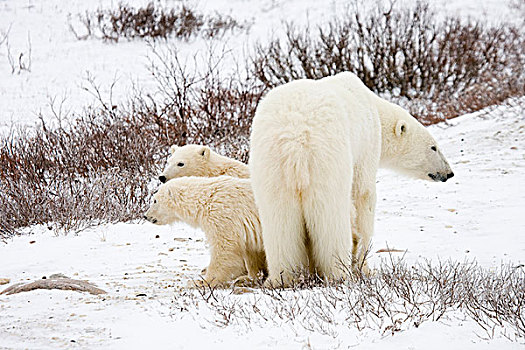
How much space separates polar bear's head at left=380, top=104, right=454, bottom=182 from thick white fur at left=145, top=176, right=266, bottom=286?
1.10 metres

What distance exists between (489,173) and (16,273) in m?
4.62

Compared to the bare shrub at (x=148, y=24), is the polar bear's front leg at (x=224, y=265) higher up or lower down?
lower down

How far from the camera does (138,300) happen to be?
259 centimetres

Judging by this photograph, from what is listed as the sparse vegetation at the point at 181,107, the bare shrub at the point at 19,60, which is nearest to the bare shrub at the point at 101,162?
the sparse vegetation at the point at 181,107

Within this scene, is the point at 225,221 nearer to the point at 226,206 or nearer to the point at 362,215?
the point at 226,206

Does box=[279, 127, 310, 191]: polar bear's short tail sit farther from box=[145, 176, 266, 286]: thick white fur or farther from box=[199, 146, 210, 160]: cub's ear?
box=[199, 146, 210, 160]: cub's ear

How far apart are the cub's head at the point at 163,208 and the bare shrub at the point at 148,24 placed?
11.6 metres

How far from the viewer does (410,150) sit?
3.89 metres

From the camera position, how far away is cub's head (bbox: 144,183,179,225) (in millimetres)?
3582

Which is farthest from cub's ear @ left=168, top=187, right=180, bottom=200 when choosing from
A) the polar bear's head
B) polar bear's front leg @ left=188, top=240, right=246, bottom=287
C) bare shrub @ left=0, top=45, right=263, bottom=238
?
the polar bear's head

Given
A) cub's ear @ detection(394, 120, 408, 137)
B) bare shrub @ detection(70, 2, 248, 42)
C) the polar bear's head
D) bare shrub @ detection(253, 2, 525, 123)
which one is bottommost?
the polar bear's head

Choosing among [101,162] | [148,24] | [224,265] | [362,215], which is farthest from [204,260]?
[148,24]

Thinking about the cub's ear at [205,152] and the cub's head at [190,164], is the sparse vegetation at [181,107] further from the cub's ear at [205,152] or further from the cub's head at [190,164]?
the cub's ear at [205,152]

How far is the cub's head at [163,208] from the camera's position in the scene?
3.58 meters
